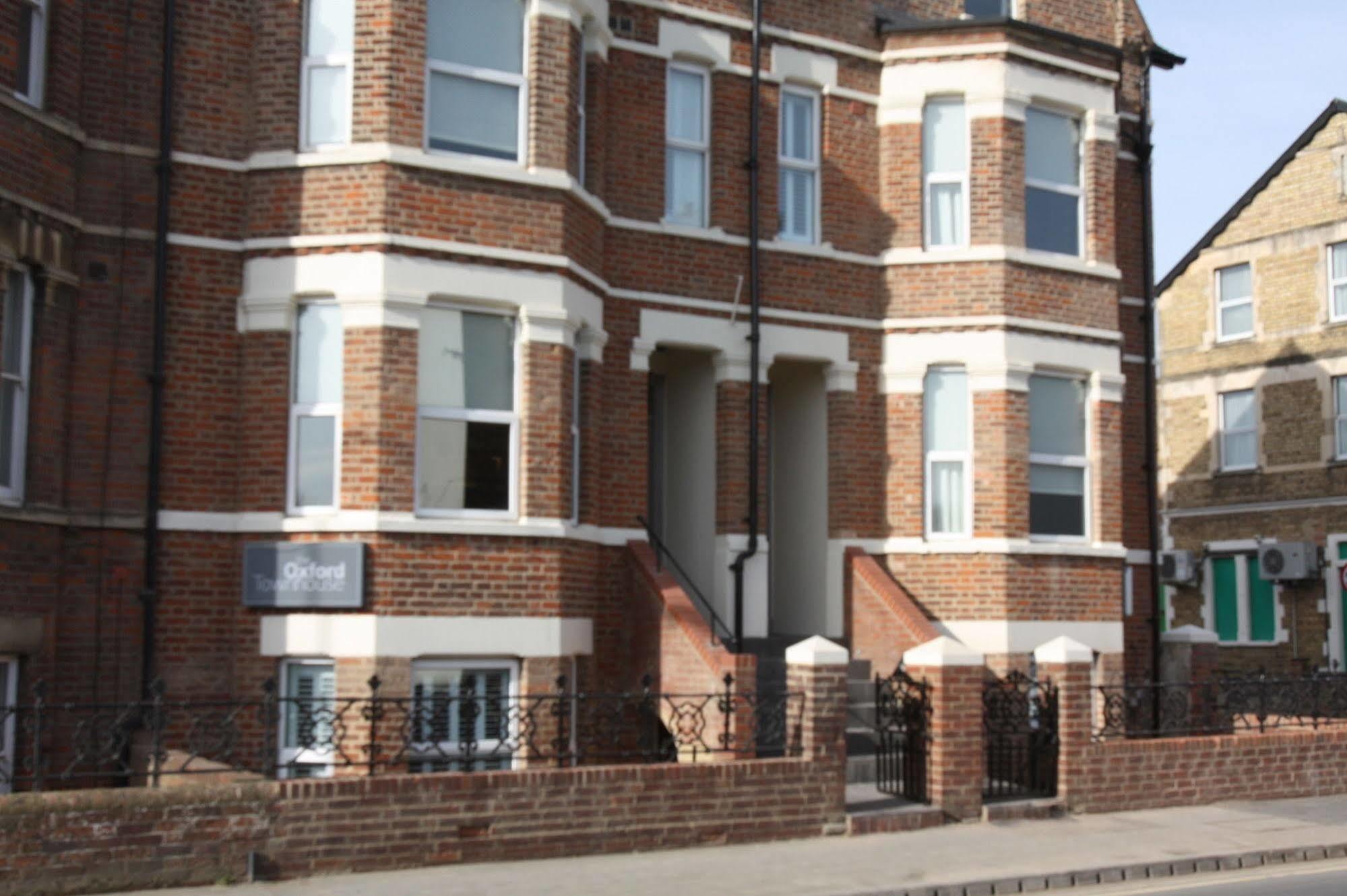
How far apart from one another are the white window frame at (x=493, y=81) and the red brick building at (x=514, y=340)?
0.11 ft

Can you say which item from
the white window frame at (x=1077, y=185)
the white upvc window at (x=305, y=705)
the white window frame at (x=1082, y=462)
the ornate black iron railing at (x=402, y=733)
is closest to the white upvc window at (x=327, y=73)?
the white upvc window at (x=305, y=705)

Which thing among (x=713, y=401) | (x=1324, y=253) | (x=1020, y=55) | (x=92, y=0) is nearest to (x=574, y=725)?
(x=713, y=401)

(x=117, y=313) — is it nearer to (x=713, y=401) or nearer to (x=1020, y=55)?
(x=713, y=401)

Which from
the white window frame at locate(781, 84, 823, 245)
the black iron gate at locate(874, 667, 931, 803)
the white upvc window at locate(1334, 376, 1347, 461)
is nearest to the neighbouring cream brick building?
the white upvc window at locate(1334, 376, 1347, 461)

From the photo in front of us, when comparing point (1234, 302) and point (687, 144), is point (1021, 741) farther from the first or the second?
point (1234, 302)

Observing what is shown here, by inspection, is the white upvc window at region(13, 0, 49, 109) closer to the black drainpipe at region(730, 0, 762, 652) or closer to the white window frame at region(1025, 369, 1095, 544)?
the black drainpipe at region(730, 0, 762, 652)

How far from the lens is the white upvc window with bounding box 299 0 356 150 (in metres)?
14.5

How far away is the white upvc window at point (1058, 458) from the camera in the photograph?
18.4 meters

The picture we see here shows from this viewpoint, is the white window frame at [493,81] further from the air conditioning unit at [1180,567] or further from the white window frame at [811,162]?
the air conditioning unit at [1180,567]

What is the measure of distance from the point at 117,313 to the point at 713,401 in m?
6.33

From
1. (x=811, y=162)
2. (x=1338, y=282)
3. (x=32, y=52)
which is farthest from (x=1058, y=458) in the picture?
(x=1338, y=282)

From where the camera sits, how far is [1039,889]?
11578 mm

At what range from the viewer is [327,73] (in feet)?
48.0

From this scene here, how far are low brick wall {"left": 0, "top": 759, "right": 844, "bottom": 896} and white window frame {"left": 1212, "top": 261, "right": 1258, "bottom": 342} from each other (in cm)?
2346
